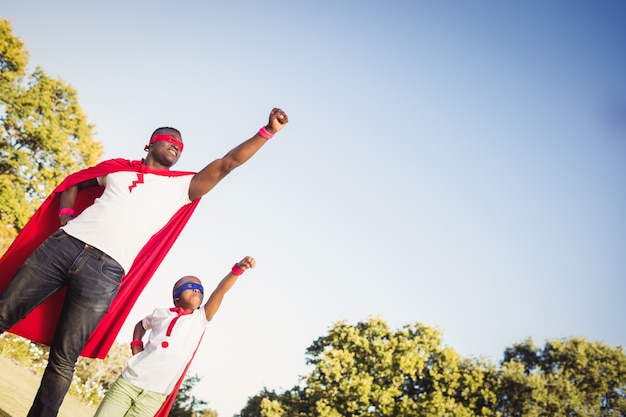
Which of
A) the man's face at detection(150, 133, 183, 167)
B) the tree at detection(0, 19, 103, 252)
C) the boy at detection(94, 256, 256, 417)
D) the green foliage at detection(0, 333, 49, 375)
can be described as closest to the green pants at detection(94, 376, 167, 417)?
the boy at detection(94, 256, 256, 417)

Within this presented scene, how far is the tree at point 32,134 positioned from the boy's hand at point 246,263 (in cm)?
1798

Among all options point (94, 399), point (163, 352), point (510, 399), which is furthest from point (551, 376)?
point (163, 352)

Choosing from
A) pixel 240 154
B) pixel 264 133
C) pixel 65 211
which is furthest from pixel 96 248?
pixel 264 133

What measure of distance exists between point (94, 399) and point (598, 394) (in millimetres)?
30376

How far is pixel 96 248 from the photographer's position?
3.01 meters

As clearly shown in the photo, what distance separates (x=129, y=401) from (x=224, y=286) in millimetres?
1334

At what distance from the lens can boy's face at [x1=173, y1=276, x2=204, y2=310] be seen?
4617mm

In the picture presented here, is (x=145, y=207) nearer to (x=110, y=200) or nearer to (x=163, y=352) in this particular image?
(x=110, y=200)

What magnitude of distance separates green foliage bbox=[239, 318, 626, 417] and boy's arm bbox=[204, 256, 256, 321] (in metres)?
24.3

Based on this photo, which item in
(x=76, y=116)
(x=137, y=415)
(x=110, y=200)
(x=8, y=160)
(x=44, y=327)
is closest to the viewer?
(x=110, y=200)

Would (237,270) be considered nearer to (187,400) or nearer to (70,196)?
(70,196)

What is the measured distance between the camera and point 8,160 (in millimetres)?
19109

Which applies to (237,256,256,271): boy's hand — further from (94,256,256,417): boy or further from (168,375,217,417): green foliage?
(168,375,217,417): green foliage

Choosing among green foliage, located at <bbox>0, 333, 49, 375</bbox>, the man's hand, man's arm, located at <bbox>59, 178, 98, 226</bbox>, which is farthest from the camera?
green foliage, located at <bbox>0, 333, 49, 375</bbox>
